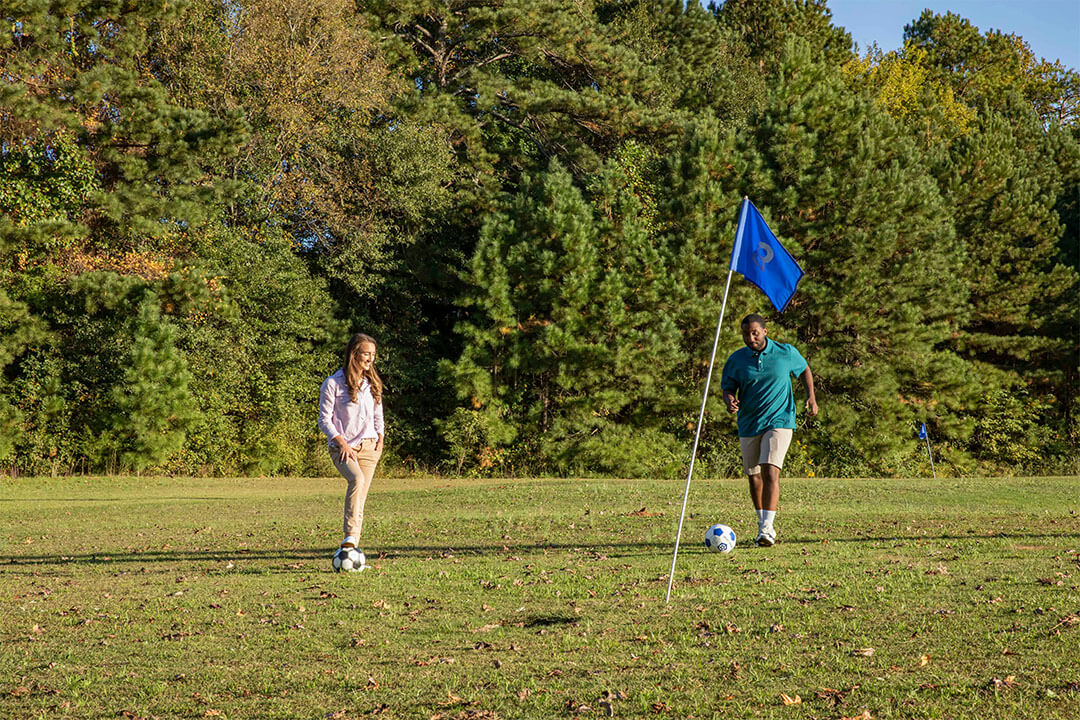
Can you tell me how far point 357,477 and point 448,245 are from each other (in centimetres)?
2633

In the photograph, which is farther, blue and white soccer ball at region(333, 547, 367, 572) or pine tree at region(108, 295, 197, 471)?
pine tree at region(108, 295, 197, 471)

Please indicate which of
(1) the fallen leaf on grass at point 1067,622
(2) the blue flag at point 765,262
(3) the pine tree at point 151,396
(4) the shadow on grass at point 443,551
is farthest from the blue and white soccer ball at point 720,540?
(3) the pine tree at point 151,396

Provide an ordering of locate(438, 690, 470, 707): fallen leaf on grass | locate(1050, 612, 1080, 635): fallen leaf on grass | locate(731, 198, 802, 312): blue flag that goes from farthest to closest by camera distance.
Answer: locate(731, 198, 802, 312): blue flag
locate(1050, 612, 1080, 635): fallen leaf on grass
locate(438, 690, 470, 707): fallen leaf on grass

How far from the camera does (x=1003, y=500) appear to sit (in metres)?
17.4

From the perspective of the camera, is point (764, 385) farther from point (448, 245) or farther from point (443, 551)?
point (448, 245)

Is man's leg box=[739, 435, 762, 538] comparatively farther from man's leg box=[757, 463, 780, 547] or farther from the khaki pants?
the khaki pants

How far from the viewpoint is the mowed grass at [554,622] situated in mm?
4996

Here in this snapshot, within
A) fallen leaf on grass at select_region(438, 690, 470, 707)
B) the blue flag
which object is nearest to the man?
the blue flag

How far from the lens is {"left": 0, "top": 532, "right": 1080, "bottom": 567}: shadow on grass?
10641 mm

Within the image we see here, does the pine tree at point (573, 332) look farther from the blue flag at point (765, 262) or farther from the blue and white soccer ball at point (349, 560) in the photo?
the blue and white soccer ball at point (349, 560)

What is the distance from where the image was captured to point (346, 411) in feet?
31.4

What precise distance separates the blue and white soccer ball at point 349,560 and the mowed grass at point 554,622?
158 mm

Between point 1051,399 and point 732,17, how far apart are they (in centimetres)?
2254

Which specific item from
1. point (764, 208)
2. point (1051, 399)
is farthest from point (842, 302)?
point (1051, 399)
